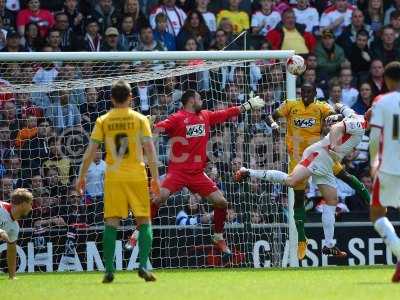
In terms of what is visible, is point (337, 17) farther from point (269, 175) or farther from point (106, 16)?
point (269, 175)

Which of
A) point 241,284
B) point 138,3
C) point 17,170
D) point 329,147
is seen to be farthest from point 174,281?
point 138,3

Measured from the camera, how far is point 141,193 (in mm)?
13227

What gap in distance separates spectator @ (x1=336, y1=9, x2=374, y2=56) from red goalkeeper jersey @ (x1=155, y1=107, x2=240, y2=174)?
19.6 feet

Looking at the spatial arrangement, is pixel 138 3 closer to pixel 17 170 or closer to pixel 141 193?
pixel 17 170

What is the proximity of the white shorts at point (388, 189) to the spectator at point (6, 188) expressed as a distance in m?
7.19

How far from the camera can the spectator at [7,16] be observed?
2231cm

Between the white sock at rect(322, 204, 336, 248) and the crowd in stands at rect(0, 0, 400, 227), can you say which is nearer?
the white sock at rect(322, 204, 336, 248)

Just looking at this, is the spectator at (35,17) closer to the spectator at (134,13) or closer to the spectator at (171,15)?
the spectator at (134,13)

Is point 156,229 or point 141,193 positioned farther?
point 156,229

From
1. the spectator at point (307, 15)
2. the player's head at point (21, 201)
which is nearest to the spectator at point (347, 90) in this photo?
the spectator at point (307, 15)

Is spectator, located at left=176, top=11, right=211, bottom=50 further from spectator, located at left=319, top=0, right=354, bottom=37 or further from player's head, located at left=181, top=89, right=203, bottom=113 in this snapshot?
player's head, located at left=181, top=89, right=203, bottom=113

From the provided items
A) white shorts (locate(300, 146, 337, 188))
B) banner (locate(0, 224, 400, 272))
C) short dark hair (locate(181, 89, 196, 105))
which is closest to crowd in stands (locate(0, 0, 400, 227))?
banner (locate(0, 224, 400, 272))

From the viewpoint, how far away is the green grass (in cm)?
1170

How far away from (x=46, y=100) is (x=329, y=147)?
4.25 m
